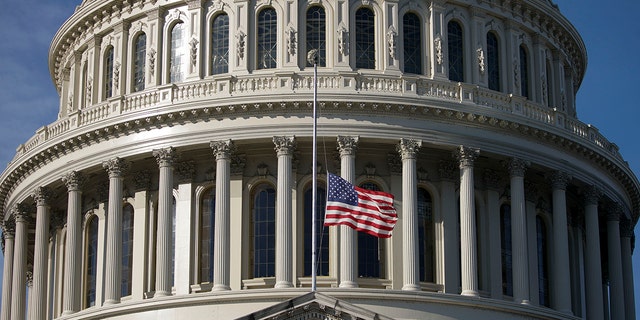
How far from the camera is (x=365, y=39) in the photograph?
63281 mm

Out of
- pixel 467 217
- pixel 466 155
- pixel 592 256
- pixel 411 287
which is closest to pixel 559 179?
pixel 592 256

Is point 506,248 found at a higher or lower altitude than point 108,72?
lower

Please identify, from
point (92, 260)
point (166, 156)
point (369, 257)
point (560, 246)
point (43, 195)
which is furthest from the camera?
point (43, 195)

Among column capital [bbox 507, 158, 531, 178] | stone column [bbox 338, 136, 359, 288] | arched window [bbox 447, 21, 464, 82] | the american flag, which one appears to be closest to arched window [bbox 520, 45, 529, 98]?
arched window [bbox 447, 21, 464, 82]

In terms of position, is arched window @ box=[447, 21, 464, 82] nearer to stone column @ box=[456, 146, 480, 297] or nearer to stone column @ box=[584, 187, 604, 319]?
stone column @ box=[456, 146, 480, 297]

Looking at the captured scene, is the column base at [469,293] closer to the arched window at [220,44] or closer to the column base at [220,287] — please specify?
the column base at [220,287]

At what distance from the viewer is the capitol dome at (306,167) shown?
2370 inches

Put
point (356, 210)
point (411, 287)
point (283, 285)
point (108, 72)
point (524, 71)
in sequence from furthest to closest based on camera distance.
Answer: point (524, 71), point (108, 72), point (411, 287), point (283, 285), point (356, 210)

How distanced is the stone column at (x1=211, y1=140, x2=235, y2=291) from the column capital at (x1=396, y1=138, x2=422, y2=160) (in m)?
5.78

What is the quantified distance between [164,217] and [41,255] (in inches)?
268

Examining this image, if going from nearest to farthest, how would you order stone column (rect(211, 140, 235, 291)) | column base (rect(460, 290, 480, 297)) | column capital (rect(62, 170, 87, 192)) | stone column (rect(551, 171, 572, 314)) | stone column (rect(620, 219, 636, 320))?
stone column (rect(211, 140, 235, 291)), column base (rect(460, 290, 480, 297)), stone column (rect(551, 171, 572, 314)), column capital (rect(62, 170, 87, 192)), stone column (rect(620, 219, 636, 320))

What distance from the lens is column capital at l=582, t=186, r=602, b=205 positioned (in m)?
65.6

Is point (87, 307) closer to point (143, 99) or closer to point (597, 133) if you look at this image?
point (143, 99)

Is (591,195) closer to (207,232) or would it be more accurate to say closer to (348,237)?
(348,237)
